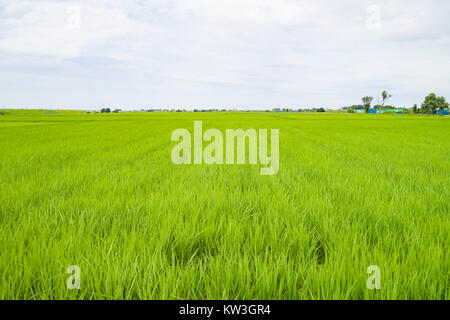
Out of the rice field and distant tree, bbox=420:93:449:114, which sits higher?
distant tree, bbox=420:93:449:114

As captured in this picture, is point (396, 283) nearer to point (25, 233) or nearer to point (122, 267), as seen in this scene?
point (122, 267)

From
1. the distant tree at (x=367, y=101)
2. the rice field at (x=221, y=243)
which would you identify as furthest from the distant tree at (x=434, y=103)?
the rice field at (x=221, y=243)

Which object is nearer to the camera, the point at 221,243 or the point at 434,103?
the point at 221,243

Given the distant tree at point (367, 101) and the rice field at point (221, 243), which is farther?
the distant tree at point (367, 101)

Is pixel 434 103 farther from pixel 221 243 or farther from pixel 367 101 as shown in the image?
pixel 221 243

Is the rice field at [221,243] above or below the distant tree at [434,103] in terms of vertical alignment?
below

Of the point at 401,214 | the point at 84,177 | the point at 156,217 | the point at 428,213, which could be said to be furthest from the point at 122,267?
the point at 84,177

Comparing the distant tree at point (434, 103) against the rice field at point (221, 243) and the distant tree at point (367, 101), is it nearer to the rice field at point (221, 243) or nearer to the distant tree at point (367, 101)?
the distant tree at point (367, 101)

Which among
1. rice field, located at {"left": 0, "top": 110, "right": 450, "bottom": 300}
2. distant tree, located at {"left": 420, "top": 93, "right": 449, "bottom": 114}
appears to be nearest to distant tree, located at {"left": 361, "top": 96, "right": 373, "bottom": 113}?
distant tree, located at {"left": 420, "top": 93, "right": 449, "bottom": 114}

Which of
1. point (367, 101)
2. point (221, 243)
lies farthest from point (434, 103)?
point (221, 243)

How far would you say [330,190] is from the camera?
9.21 ft

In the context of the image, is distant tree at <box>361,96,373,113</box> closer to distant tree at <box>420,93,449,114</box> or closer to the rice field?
distant tree at <box>420,93,449,114</box>

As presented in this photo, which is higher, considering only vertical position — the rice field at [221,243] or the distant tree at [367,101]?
the distant tree at [367,101]
